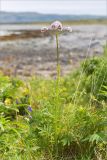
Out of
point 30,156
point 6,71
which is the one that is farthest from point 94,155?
point 6,71

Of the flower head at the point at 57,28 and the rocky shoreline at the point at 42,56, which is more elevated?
the flower head at the point at 57,28

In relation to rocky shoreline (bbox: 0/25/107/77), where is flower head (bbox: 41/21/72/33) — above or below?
above

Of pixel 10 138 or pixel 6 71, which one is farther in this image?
pixel 6 71

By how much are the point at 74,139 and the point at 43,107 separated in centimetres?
59

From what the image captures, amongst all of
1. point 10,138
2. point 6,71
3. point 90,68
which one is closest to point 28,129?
point 10,138

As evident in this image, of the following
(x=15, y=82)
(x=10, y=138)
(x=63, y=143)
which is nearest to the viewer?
(x=63, y=143)

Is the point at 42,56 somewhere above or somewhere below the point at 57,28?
below

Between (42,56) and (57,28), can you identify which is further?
(42,56)

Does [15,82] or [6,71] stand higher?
[15,82]

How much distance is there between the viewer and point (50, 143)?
4.86m

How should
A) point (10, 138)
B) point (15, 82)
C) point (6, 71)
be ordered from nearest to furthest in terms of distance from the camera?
point (10, 138) → point (15, 82) → point (6, 71)

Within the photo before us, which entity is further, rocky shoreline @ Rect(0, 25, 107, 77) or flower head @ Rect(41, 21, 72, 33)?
rocky shoreline @ Rect(0, 25, 107, 77)

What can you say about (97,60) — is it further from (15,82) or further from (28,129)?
(28,129)

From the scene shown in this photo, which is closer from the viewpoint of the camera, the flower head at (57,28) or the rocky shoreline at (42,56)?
the flower head at (57,28)
